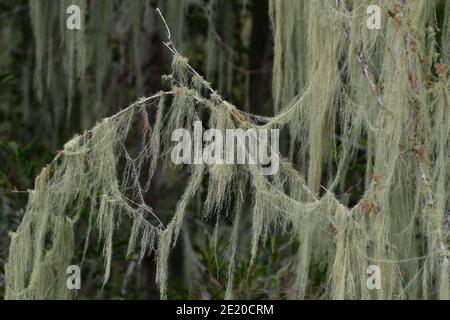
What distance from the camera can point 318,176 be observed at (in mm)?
3484

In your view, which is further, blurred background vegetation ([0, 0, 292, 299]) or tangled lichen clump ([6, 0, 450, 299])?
blurred background vegetation ([0, 0, 292, 299])

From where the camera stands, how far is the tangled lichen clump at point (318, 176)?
125 inches

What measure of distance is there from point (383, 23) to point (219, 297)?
1958 mm

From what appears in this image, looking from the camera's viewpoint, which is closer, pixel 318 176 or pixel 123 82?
pixel 318 176

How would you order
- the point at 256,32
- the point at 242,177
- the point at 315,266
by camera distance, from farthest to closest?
1. the point at 256,32
2. the point at 315,266
3. the point at 242,177

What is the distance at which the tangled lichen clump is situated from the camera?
316 cm

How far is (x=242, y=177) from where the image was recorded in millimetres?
3236

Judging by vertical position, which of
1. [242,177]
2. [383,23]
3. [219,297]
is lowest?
[219,297]

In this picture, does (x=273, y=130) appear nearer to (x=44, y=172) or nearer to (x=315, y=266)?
(x=44, y=172)

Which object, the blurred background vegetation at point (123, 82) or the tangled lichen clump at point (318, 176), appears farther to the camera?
the blurred background vegetation at point (123, 82)

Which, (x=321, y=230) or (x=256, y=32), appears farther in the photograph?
(x=256, y=32)

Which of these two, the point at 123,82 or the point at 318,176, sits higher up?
the point at 123,82
